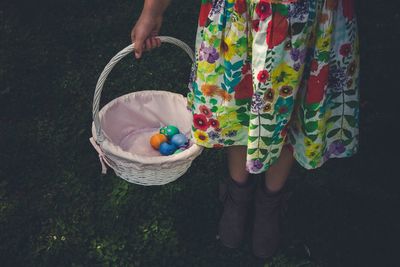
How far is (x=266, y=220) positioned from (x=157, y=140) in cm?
74

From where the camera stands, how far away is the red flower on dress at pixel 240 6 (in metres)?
1.44

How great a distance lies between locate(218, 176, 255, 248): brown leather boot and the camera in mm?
2045

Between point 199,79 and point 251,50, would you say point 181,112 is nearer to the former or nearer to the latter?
point 199,79

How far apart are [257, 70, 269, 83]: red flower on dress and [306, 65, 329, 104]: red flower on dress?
6.5 inches

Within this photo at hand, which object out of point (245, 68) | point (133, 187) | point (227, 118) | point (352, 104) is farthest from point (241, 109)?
point (133, 187)

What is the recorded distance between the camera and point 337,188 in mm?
2359

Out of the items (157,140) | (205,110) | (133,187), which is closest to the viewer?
(205,110)

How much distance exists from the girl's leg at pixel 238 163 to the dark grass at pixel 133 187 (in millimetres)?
338

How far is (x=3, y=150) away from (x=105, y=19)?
1.20 m

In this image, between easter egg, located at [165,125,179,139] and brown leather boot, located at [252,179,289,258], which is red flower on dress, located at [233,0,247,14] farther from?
easter egg, located at [165,125,179,139]

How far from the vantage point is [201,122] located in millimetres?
1782

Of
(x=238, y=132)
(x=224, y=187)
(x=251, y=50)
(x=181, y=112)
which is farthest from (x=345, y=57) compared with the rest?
(x=181, y=112)

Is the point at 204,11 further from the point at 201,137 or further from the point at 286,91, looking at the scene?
the point at 201,137

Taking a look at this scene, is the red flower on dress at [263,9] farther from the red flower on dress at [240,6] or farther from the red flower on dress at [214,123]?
the red flower on dress at [214,123]
